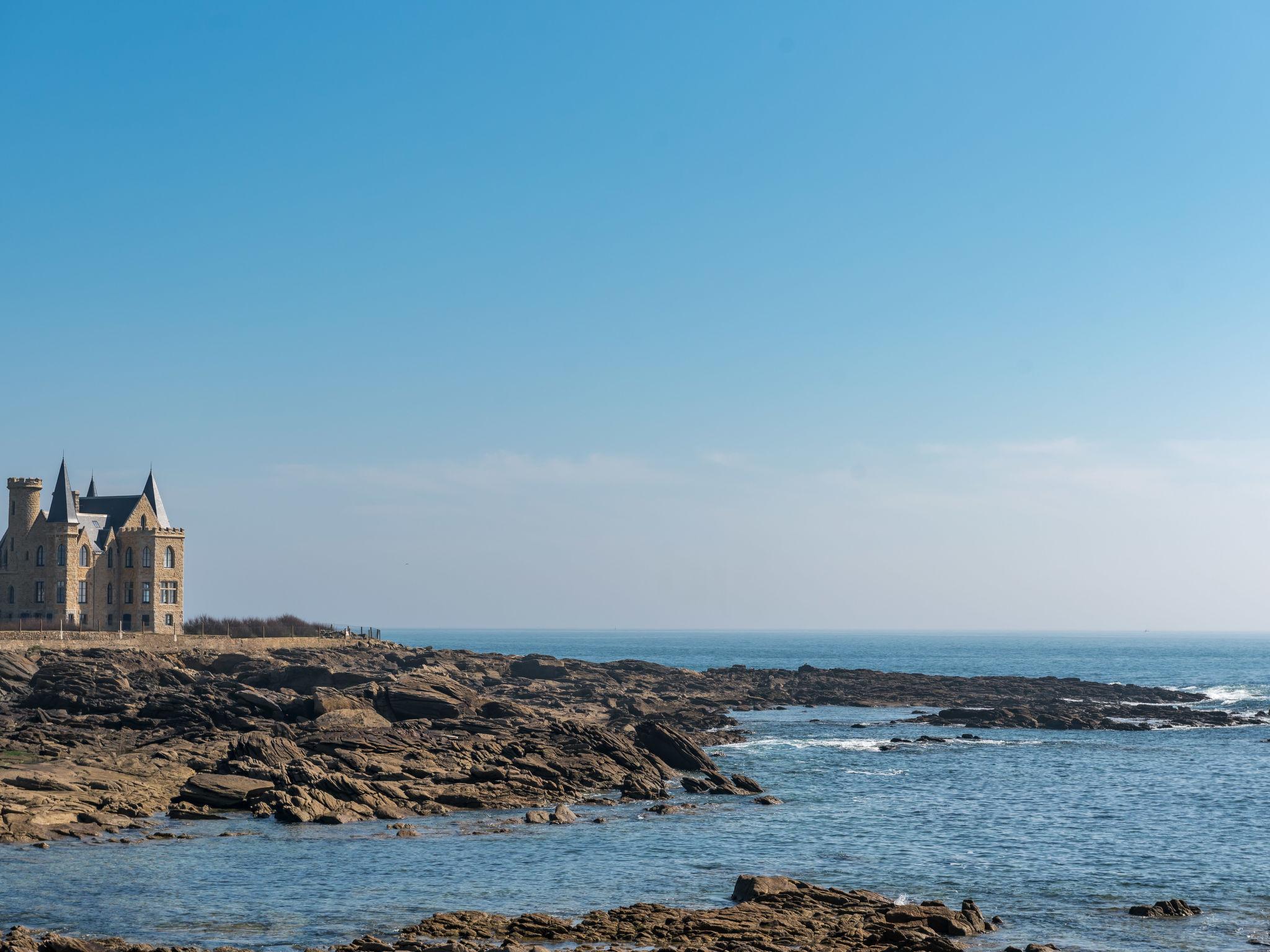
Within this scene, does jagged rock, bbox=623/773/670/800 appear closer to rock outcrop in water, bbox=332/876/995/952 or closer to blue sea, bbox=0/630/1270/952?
blue sea, bbox=0/630/1270/952

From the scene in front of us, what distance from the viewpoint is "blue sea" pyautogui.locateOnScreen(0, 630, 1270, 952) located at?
88.5ft

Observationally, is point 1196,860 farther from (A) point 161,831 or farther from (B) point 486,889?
(A) point 161,831

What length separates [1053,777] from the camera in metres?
54.6

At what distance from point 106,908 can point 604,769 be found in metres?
25.3

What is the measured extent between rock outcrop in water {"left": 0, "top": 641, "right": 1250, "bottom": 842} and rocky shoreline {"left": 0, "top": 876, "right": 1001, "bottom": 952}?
48.2 ft

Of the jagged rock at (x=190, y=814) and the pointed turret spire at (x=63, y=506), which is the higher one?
the pointed turret spire at (x=63, y=506)

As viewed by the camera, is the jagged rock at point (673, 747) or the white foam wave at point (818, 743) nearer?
the jagged rock at point (673, 747)

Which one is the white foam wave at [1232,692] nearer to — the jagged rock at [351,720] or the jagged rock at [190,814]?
the jagged rock at [351,720]

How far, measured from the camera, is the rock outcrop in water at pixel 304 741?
40719 millimetres

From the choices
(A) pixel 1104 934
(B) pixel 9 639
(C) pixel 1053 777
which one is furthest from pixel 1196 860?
(B) pixel 9 639

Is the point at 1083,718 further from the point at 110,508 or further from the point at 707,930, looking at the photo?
the point at 110,508

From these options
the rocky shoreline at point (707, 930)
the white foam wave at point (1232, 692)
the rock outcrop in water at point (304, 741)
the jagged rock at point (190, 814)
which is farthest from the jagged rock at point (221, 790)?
the white foam wave at point (1232, 692)

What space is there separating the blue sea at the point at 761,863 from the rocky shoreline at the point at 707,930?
1.31m

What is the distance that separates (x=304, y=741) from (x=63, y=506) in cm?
5428
